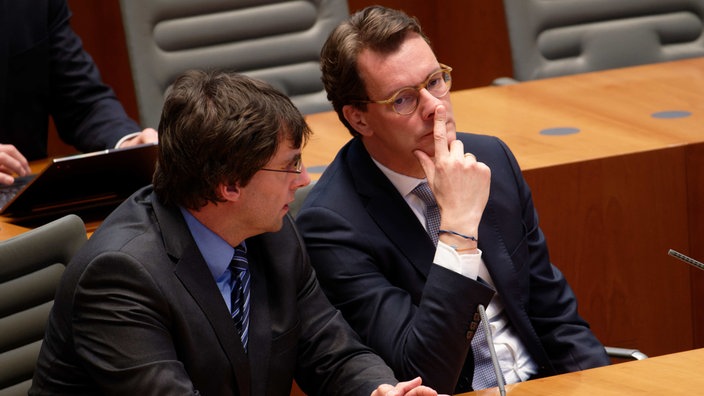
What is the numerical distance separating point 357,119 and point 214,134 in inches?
17.5

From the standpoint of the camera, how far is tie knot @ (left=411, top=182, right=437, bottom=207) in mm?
2014

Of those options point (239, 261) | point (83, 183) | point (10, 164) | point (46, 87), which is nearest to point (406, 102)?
point (239, 261)

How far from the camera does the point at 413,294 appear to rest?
1.96 meters

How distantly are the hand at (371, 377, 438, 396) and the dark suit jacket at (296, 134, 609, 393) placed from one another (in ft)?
0.56

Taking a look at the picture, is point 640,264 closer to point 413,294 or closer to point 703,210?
point 703,210

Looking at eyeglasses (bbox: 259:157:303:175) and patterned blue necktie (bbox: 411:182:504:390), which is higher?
eyeglasses (bbox: 259:157:303:175)

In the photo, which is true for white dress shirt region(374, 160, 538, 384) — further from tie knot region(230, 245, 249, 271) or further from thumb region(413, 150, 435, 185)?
tie knot region(230, 245, 249, 271)

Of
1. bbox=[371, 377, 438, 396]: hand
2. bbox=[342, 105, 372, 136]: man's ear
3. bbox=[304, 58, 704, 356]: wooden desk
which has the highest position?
bbox=[342, 105, 372, 136]: man's ear

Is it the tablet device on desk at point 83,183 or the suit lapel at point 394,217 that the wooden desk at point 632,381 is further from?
the tablet device on desk at point 83,183

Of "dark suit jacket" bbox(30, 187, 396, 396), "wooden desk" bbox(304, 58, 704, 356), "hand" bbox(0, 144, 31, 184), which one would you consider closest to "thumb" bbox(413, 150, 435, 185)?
"dark suit jacket" bbox(30, 187, 396, 396)

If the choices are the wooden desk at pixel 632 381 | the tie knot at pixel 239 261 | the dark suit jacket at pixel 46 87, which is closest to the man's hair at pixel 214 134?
the tie knot at pixel 239 261

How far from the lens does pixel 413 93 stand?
1.96 metres

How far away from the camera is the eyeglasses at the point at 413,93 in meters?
1.95

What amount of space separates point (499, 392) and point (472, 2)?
3014 mm
